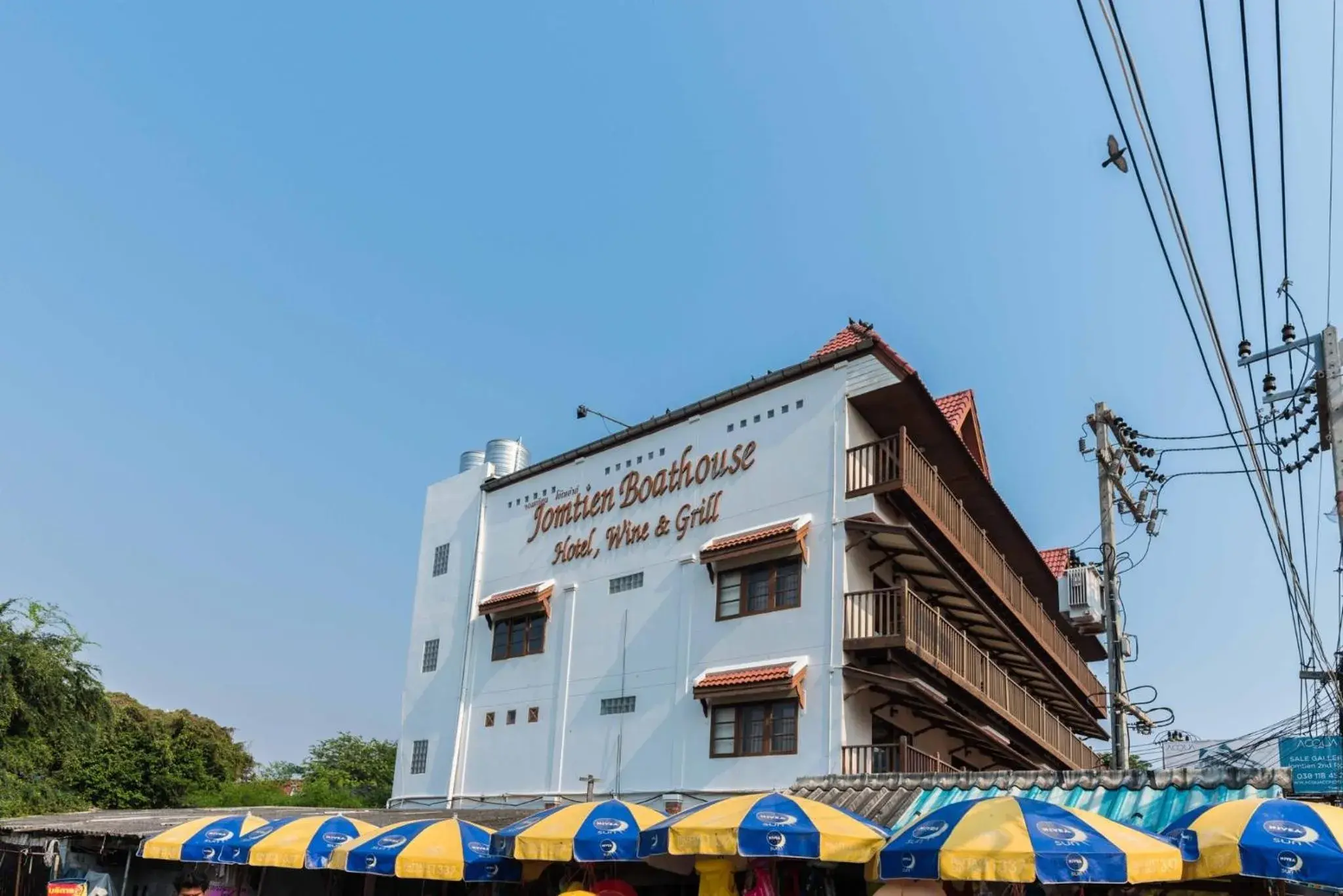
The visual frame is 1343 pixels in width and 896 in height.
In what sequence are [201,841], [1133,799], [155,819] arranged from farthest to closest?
[155,819] < [201,841] < [1133,799]

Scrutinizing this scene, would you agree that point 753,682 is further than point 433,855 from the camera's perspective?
Yes

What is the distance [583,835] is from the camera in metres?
13.1

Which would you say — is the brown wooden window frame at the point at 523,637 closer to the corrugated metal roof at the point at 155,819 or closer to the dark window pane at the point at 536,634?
the dark window pane at the point at 536,634

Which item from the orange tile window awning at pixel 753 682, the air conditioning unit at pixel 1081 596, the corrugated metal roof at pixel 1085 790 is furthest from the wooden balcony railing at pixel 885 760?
the air conditioning unit at pixel 1081 596

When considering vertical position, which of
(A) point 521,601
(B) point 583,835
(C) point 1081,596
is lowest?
(B) point 583,835

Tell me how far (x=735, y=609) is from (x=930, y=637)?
3669 mm

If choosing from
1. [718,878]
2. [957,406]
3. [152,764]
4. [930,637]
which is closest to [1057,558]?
[957,406]

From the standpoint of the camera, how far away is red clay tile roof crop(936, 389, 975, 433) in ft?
81.6

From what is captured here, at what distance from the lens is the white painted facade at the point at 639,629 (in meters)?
19.4

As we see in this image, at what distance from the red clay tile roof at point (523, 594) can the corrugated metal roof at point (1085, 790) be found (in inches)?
361

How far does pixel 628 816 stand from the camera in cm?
1345

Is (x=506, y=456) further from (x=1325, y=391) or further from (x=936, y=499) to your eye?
(x=1325, y=391)

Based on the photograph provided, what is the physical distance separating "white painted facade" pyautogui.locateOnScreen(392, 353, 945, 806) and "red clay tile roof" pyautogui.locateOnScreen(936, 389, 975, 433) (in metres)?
4.80

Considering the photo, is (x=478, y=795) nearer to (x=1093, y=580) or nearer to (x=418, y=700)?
(x=418, y=700)
